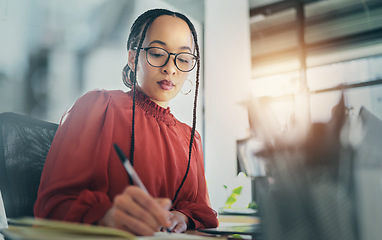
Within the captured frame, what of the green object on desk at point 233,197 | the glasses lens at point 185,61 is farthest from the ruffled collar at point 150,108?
the green object on desk at point 233,197

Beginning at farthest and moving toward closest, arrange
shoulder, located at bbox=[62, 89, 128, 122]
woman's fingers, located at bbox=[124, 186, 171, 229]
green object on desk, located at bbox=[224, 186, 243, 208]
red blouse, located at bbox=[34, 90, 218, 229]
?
1. green object on desk, located at bbox=[224, 186, 243, 208]
2. shoulder, located at bbox=[62, 89, 128, 122]
3. red blouse, located at bbox=[34, 90, 218, 229]
4. woman's fingers, located at bbox=[124, 186, 171, 229]

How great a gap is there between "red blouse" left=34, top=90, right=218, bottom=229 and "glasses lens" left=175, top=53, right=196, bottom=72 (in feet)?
0.40

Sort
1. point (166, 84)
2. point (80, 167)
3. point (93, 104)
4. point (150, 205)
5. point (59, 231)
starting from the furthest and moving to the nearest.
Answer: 1. point (166, 84)
2. point (93, 104)
3. point (80, 167)
4. point (150, 205)
5. point (59, 231)

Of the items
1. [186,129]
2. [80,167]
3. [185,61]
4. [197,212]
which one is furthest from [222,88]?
[80,167]

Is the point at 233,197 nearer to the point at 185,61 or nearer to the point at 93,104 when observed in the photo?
the point at 185,61

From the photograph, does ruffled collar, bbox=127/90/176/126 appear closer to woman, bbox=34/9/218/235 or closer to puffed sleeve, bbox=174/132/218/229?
woman, bbox=34/9/218/235

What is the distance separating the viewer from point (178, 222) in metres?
0.63

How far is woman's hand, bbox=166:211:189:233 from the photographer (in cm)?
61

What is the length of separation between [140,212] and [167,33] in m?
0.50

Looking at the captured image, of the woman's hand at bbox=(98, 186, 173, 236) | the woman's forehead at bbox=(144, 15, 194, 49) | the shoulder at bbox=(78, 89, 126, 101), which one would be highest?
the woman's forehead at bbox=(144, 15, 194, 49)

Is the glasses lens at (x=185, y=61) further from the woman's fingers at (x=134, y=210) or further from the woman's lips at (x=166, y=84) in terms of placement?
the woman's fingers at (x=134, y=210)

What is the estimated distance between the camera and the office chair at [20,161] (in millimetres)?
699

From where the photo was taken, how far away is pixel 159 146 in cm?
75

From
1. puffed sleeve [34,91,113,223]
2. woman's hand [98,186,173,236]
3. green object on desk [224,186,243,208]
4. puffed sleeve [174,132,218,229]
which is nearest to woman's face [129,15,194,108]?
puffed sleeve [34,91,113,223]
